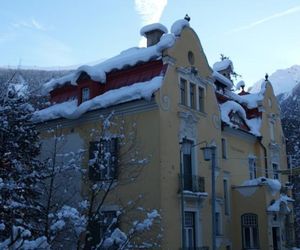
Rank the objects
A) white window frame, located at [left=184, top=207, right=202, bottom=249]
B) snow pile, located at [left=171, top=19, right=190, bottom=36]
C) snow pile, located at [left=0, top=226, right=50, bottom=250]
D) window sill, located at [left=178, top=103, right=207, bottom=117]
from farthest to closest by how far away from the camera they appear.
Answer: snow pile, located at [left=171, top=19, right=190, bottom=36]
window sill, located at [left=178, top=103, right=207, bottom=117]
white window frame, located at [left=184, top=207, right=202, bottom=249]
snow pile, located at [left=0, top=226, right=50, bottom=250]

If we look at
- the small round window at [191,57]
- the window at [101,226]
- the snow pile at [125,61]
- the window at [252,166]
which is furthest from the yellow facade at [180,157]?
the window at [101,226]

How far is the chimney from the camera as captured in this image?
27.4 meters

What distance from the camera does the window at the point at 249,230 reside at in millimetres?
27189

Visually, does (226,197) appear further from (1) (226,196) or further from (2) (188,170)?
(2) (188,170)

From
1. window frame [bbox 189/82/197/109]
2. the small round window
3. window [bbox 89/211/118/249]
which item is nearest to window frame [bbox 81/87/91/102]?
window frame [bbox 189/82/197/109]

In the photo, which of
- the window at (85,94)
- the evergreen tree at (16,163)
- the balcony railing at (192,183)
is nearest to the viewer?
the evergreen tree at (16,163)

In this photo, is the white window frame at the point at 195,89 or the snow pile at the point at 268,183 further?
the snow pile at the point at 268,183

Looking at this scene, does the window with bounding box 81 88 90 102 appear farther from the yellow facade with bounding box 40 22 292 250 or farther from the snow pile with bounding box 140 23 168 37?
the snow pile with bounding box 140 23 168 37

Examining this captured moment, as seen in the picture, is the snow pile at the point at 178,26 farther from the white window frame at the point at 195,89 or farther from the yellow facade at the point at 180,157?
the white window frame at the point at 195,89

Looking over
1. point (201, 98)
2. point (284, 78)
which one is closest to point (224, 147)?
point (201, 98)

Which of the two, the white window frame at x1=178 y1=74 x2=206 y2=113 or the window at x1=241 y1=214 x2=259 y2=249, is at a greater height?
the white window frame at x1=178 y1=74 x2=206 y2=113

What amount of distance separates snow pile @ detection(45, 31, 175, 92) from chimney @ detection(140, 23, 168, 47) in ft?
3.32

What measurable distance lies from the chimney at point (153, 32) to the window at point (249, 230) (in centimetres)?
1129

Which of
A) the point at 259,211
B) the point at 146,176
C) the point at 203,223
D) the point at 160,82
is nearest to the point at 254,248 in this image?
the point at 259,211
